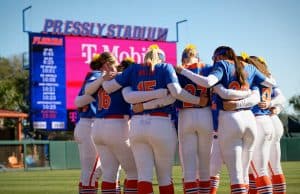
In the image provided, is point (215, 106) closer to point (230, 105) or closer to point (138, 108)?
point (230, 105)

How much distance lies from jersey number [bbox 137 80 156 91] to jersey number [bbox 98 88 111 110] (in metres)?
0.72

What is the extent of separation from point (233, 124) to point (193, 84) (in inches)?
33.4

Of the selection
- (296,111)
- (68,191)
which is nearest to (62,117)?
(68,191)

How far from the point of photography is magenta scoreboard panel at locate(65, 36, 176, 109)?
27.8 meters

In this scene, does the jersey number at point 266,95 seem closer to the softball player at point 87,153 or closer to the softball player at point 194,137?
the softball player at point 194,137

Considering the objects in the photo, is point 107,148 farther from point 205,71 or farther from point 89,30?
point 89,30

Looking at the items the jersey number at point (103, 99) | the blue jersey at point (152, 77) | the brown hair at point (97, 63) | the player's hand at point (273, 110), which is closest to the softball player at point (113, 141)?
the jersey number at point (103, 99)

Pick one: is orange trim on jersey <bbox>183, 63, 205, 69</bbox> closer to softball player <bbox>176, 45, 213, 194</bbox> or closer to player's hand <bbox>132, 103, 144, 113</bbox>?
softball player <bbox>176, 45, 213, 194</bbox>

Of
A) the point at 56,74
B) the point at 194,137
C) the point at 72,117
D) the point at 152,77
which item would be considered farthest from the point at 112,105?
the point at 72,117

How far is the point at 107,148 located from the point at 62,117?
62.0 ft

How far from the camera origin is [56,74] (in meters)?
27.3

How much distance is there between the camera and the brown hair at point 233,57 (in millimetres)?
8430

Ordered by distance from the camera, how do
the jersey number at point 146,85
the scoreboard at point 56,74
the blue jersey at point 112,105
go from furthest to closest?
the scoreboard at point 56,74, the blue jersey at point 112,105, the jersey number at point 146,85

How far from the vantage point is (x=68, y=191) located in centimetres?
1389
